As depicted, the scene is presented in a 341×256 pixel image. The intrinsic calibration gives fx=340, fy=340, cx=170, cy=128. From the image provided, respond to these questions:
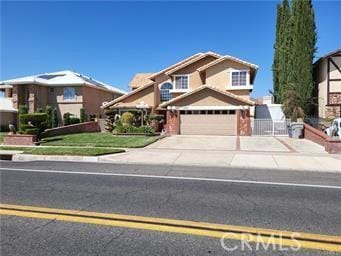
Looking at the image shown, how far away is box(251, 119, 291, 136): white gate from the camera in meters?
27.0

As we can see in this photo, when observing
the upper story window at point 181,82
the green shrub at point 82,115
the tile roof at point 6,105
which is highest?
the upper story window at point 181,82

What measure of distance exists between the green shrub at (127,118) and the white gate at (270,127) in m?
10.4

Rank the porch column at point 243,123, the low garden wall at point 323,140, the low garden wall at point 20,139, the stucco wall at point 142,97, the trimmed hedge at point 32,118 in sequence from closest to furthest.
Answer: the low garden wall at point 323,140, the low garden wall at point 20,139, the trimmed hedge at point 32,118, the porch column at point 243,123, the stucco wall at point 142,97

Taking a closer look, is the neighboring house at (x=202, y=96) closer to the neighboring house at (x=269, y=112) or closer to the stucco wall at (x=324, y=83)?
the neighboring house at (x=269, y=112)

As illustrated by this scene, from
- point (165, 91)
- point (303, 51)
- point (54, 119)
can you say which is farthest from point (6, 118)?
point (303, 51)

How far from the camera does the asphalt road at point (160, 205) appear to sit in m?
4.32

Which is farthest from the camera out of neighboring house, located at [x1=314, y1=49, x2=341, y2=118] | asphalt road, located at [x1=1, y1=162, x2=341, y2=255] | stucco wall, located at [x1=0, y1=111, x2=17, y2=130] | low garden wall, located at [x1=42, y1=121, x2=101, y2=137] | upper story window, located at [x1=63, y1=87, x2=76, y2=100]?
upper story window, located at [x1=63, y1=87, x2=76, y2=100]

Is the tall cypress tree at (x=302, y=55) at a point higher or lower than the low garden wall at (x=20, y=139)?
higher

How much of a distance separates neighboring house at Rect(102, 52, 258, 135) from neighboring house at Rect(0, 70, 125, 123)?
24.9 feet

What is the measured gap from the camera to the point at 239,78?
30.6m

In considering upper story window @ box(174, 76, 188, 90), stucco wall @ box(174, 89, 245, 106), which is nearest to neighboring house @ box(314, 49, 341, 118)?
stucco wall @ box(174, 89, 245, 106)

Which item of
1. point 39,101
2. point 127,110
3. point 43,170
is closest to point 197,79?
point 127,110

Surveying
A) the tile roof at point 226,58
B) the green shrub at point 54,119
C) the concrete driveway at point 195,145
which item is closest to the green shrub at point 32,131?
the concrete driveway at point 195,145

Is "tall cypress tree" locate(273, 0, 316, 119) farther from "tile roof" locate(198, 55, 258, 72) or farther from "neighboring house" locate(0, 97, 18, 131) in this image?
"neighboring house" locate(0, 97, 18, 131)
